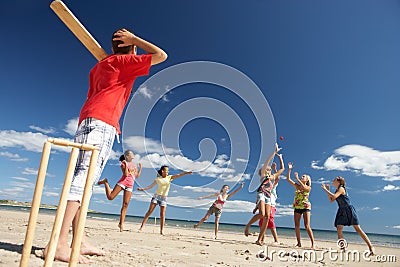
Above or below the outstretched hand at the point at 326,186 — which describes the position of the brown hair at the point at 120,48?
above

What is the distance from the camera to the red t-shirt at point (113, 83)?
9.96 feet

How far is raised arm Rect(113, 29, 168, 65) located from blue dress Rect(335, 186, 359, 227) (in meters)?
6.70

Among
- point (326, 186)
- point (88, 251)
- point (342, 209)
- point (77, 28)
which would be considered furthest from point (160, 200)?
point (77, 28)

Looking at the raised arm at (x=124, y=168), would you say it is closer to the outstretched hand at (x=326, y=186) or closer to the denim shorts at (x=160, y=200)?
the denim shorts at (x=160, y=200)

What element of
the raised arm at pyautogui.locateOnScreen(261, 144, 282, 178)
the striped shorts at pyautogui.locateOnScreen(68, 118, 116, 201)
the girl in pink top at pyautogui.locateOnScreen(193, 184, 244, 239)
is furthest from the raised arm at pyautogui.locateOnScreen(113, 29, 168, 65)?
the girl in pink top at pyautogui.locateOnScreen(193, 184, 244, 239)

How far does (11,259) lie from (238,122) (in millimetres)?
4856

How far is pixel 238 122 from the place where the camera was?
261 inches

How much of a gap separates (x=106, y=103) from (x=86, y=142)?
0.44 m

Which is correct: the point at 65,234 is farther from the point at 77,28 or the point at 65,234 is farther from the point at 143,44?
the point at 77,28

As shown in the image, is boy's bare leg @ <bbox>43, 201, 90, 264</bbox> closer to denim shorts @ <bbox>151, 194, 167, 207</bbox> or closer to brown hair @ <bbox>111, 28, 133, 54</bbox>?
brown hair @ <bbox>111, 28, 133, 54</bbox>

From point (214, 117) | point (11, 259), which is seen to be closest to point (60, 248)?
point (11, 259)

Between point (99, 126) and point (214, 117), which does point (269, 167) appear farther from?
point (99, 126)

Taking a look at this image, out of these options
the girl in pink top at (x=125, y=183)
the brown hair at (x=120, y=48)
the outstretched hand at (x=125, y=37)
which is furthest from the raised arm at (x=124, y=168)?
the outstretched hand at (x=125, y=37)

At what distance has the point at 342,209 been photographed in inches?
307
